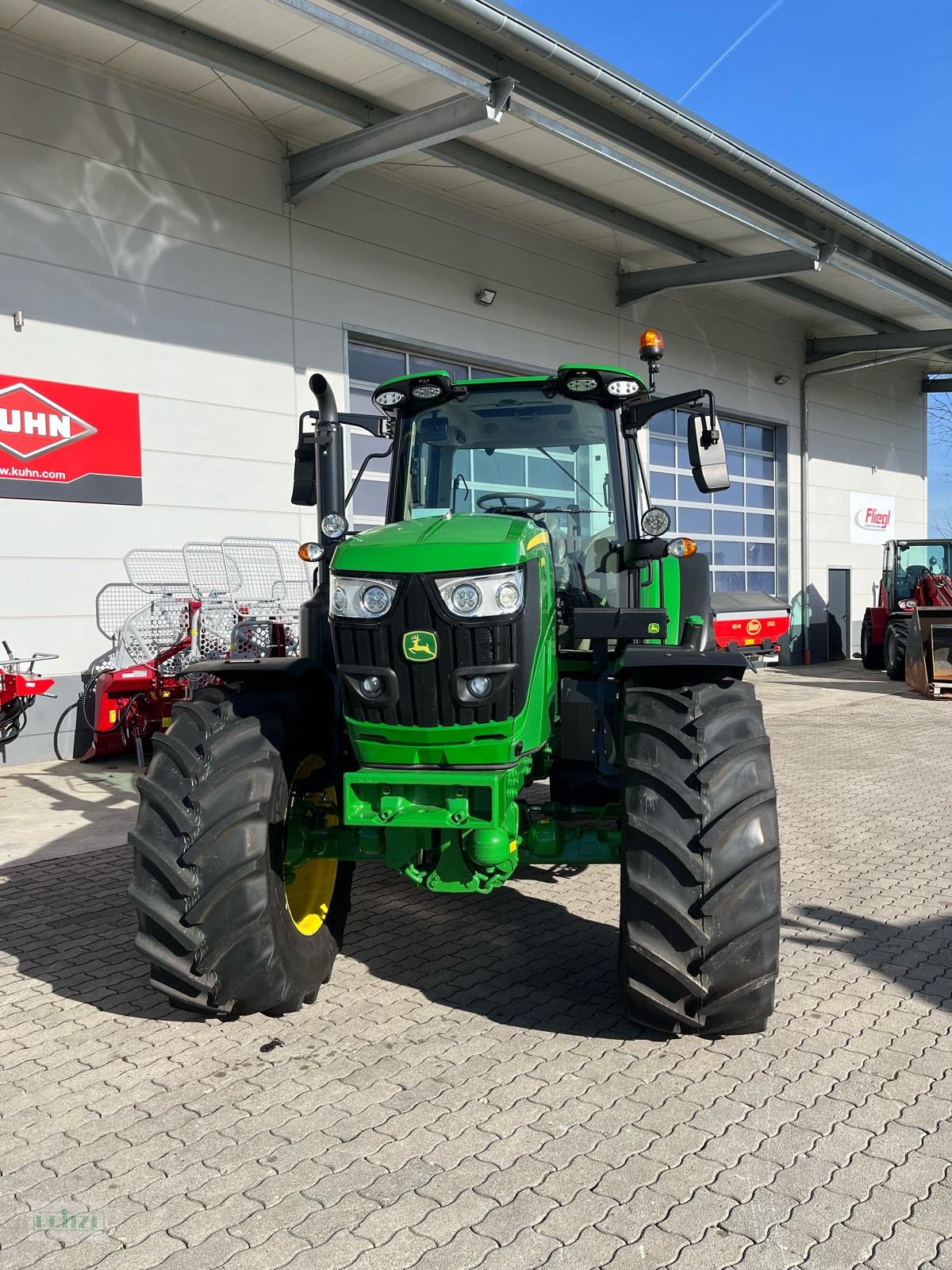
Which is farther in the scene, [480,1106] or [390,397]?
[390,397]

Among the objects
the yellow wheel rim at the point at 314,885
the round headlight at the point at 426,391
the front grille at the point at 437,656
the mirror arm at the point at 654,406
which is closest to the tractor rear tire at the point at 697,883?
the front grille at the point at 437,656

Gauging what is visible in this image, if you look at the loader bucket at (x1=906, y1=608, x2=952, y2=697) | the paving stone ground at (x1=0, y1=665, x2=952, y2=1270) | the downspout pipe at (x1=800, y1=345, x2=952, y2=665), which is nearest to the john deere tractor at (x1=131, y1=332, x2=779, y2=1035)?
the paving stone ground at (x1=0, y1=665, x2=952, y2=1270)

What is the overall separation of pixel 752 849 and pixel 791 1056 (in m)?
0.72

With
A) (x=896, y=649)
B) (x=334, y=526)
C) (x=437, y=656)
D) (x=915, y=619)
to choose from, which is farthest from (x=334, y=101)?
(x=896, y=649)

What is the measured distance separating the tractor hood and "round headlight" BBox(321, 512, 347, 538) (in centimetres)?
54

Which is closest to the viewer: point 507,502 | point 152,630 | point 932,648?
point 507,502

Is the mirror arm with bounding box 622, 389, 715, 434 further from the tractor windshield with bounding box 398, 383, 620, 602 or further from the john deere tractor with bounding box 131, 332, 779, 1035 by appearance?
the john deere tractor with bounding box 131, 332, 779, 1035

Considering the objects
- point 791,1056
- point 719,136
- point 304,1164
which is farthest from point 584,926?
point 719,136

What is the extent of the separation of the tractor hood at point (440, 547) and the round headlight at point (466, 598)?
6cm

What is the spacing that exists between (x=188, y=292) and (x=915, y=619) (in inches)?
383

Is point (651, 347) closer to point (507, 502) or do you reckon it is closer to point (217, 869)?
point (507, 502)

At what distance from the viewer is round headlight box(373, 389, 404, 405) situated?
4.65 metres

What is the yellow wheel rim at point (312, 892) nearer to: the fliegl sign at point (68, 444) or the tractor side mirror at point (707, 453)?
the tractor side mirror at point (707, 453)

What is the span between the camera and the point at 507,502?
181 inches
